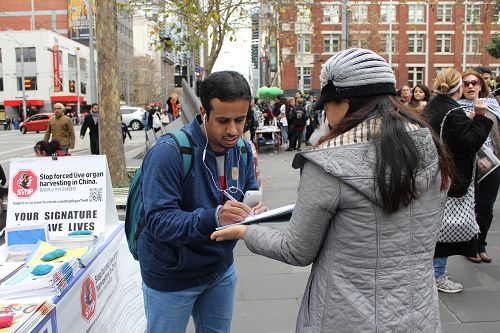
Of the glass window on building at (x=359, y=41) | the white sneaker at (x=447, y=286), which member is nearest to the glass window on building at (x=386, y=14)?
the glass window on building at (x=359, y=41)

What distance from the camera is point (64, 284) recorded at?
253 cm

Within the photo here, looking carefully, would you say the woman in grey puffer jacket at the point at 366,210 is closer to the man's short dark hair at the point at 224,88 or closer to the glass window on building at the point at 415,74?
the man's short dark hair at the point at 224,88

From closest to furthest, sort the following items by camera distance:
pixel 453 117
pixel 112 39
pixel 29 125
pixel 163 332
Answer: pixel 163 332, pixel 453 117, pixel 112 39, pixel 29 125

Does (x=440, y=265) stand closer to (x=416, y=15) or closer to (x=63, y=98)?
(x=416, y=15)

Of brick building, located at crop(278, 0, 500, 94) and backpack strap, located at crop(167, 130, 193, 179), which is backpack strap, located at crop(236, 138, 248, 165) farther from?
brick building, located at crop(278, 0, 500, 94)

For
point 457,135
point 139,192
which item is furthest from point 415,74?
point 139,192

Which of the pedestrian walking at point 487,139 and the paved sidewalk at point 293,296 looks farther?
the pedestrian walking at point 487,139

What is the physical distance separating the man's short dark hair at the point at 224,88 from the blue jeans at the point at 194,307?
0.83m

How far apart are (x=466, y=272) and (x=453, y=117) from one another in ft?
5.94

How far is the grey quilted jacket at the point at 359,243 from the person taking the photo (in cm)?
150

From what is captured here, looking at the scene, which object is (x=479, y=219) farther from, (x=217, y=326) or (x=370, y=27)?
(x=370, y=27)

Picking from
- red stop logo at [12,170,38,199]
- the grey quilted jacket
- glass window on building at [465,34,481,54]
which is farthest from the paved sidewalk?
glass window on building at [465,34,481,54]

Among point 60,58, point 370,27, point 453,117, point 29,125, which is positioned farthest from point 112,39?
point 60,58
